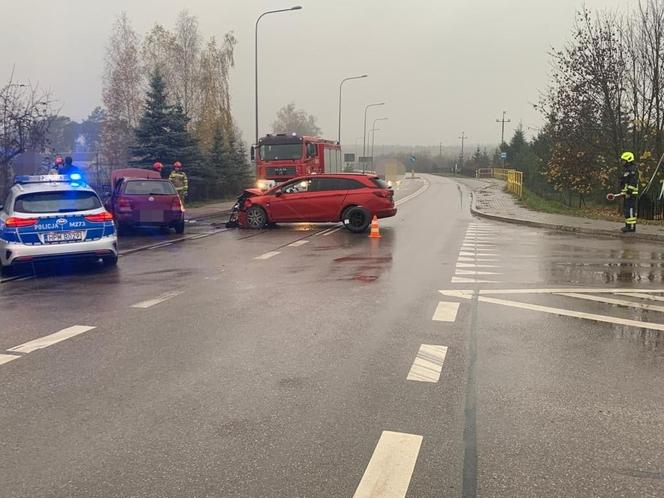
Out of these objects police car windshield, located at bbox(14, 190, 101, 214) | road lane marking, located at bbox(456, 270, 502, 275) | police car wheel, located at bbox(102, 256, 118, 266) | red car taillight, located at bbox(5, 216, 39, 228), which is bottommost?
police car wheel, located at bbox(102, 256, 118, 266)

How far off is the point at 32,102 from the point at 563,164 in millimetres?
19332

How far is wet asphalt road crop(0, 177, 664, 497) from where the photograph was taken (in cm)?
338

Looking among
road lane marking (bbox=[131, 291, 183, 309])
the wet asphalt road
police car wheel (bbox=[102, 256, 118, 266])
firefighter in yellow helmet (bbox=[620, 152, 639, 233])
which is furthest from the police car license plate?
firefighter in yellow helmet (bbox=[620, 152, 639, 233])

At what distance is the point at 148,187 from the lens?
16203 mm

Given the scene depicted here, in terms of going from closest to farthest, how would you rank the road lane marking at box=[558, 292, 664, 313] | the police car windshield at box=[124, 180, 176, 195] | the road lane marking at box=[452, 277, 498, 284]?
the road lane marking at box=[558, 292, 664, 313]
the road lane marking at box=[452, 277, 498, 284]
the police car windshield at box=[124, 180, 176, 195]

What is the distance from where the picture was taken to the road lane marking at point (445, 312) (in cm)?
691

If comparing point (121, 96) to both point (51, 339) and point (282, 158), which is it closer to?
point (282, 158)

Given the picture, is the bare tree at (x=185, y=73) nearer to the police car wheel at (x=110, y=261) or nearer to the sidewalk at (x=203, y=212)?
the sidewalk at (x=203, y=212)

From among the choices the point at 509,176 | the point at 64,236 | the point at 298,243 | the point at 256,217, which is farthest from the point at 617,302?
the point at 509,176

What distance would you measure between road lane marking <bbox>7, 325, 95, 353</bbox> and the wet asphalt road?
32 millimetres

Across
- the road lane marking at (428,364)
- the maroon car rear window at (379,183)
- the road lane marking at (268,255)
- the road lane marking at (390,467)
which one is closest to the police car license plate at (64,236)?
the road lane marking at (268,255)

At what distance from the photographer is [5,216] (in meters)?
10.0

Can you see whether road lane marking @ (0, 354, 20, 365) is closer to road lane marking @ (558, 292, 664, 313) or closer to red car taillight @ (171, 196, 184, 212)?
road lane marking @ (558, 292, 664, 313)

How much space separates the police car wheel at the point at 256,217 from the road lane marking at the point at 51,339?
447 inches
